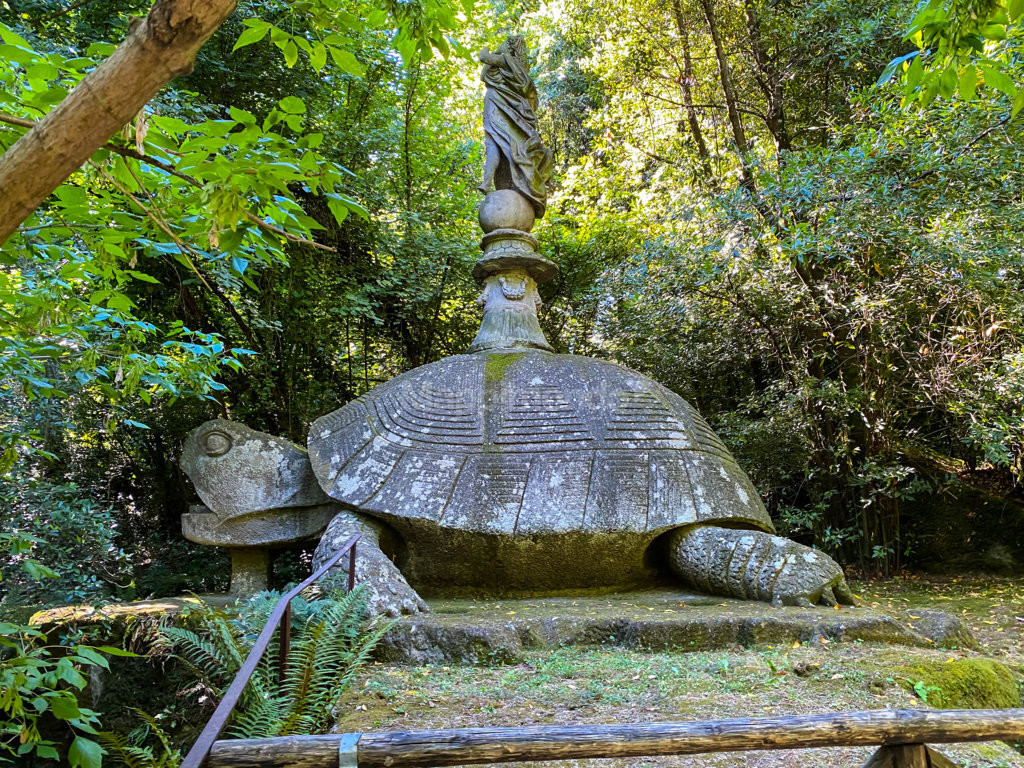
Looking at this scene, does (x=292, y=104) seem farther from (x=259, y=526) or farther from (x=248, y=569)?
(x=248, y=569)

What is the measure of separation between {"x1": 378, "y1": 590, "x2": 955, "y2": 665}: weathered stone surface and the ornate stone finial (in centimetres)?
224

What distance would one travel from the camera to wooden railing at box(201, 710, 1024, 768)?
1262mm

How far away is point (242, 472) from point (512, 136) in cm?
334

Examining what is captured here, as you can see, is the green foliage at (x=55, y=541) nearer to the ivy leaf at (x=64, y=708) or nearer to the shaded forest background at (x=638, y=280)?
the shaded forest background at (x=638, y=280)

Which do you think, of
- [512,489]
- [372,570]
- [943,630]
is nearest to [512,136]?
[512,489]

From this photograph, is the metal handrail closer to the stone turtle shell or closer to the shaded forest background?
the shaded forest background

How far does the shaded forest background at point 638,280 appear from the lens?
162 inches

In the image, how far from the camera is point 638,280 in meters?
6.80

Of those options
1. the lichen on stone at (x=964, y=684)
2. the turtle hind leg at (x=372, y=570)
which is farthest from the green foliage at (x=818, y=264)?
the turtle hind leg at (x=372, y=570)

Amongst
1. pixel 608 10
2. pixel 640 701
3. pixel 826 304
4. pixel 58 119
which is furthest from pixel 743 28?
pixel 58 119

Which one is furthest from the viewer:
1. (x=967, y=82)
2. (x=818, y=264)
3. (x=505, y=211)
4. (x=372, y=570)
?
(x=818, y=264)

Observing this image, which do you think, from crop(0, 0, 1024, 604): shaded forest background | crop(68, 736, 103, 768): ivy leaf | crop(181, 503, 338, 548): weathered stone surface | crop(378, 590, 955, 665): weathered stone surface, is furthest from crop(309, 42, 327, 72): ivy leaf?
crop(181, 503, 338, 548): weathered stone surface

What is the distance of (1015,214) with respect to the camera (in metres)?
4.80

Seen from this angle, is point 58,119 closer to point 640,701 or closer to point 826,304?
point 640,701
